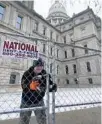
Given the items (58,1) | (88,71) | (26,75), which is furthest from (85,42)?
(26,75)

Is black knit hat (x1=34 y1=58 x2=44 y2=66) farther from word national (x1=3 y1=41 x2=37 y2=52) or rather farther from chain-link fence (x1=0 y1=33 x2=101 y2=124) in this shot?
word national (x1=3 y1=41 x2=37 y2=52)

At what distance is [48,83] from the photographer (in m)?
1.79

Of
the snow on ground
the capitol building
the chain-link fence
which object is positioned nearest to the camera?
the chain-link fence

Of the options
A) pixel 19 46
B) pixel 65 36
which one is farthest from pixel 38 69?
pixel 65 36

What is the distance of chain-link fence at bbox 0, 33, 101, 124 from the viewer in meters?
1.99

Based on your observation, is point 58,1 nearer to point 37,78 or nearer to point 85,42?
point 37,78

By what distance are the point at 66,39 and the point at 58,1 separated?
25.0 m

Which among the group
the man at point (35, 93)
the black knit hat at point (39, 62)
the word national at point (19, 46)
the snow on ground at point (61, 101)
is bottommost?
the snow on ground at point (61, 101)

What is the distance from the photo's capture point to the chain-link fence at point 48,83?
1989mm

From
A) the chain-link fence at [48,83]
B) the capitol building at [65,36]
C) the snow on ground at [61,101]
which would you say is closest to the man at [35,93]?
the chain-link fence at [48,83]

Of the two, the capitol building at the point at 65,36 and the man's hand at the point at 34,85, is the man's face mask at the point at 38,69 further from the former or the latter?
the capitol building at the point at 65,36

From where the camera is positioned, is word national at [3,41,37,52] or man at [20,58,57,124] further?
man at [20,58,57,124]

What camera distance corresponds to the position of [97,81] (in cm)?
2108

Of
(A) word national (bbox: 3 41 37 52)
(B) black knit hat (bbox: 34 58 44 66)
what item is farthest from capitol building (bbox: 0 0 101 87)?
(A) word national (bbox: 3 41 37 52)
